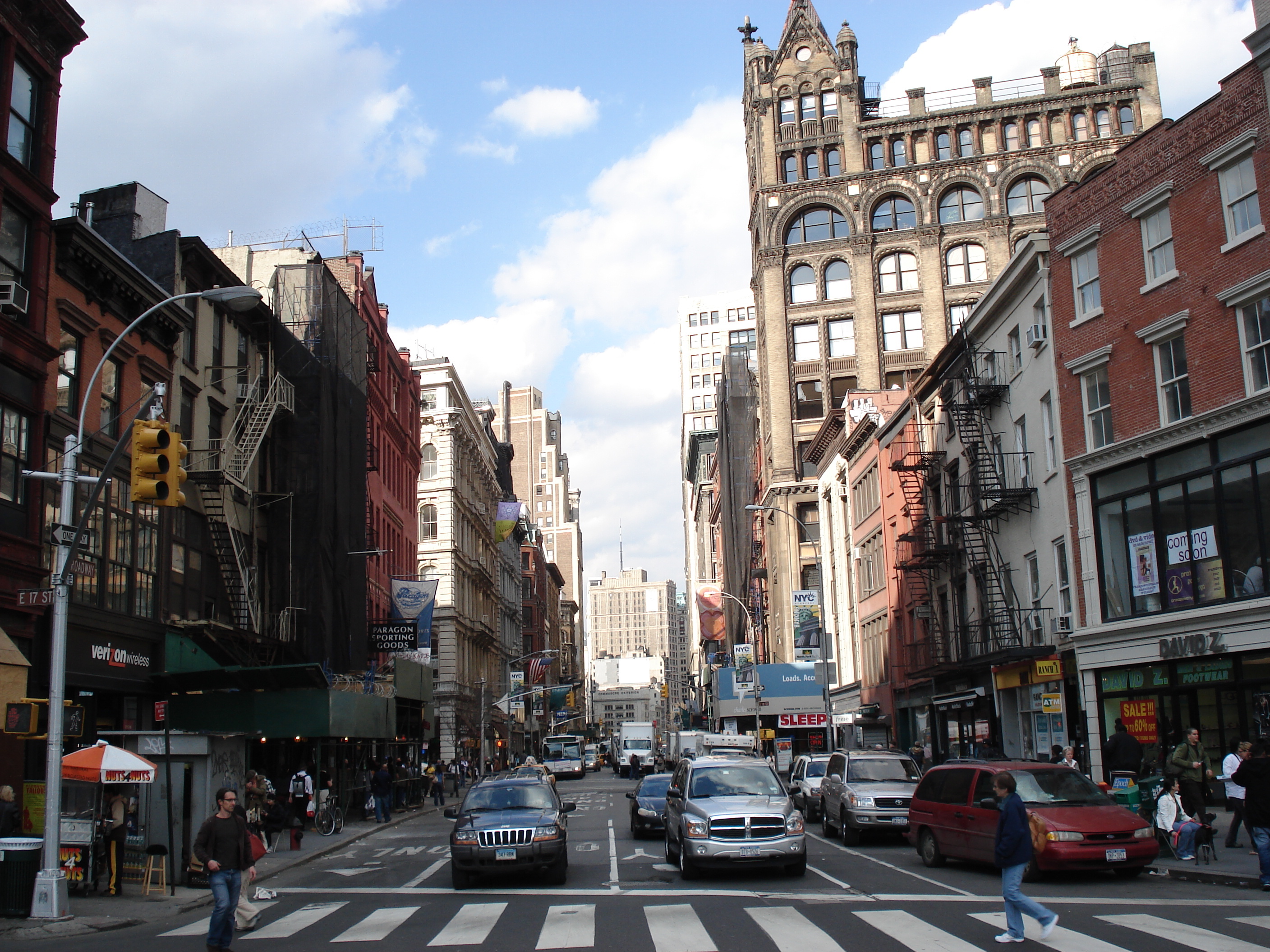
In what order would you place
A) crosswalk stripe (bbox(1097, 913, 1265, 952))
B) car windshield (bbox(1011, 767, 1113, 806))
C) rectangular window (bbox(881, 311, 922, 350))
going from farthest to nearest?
rectangular window (bbox(881, 311, 922, 350)) → car windshield (bbox(1011, 767, 1113, 806)) → crosswalk stripe (bbox(1097, 913, 1265, 952))

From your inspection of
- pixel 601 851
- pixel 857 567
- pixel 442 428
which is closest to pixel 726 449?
pixel 442 428

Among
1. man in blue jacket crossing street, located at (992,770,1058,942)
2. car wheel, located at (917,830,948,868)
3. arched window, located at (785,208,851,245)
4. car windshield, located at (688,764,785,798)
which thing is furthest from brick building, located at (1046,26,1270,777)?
arched window, located at (785,208,851,245)

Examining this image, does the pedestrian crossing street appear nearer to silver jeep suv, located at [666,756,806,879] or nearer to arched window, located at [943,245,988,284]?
silver jeep suv, located at [666,756,806,879]

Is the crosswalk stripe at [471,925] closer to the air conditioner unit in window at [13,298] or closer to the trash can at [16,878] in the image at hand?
the trash can at [16,878]

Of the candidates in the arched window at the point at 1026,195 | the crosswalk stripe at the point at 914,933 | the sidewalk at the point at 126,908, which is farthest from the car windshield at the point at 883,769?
the arched window at the point at 1026,195

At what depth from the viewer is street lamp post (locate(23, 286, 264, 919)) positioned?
14.6 metres

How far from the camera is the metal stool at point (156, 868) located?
1745 cm

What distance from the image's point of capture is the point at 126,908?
1598cm

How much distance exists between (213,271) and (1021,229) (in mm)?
52066

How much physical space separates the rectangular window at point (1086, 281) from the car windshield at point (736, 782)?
16.1m

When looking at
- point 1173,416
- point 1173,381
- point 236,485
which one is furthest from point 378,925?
point 1173,381

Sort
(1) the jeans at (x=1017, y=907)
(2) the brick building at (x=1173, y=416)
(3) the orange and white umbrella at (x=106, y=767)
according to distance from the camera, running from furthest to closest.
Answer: (2) the brick building at (x=1173, y=416)
(3) the orange and white umbrella at (x=106, y=767)
(1) the jeans at (x=1017, y=907)

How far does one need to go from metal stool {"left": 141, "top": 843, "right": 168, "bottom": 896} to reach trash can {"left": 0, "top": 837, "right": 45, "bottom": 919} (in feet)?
8.39

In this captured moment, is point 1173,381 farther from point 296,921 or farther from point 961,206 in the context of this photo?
point 961,206
